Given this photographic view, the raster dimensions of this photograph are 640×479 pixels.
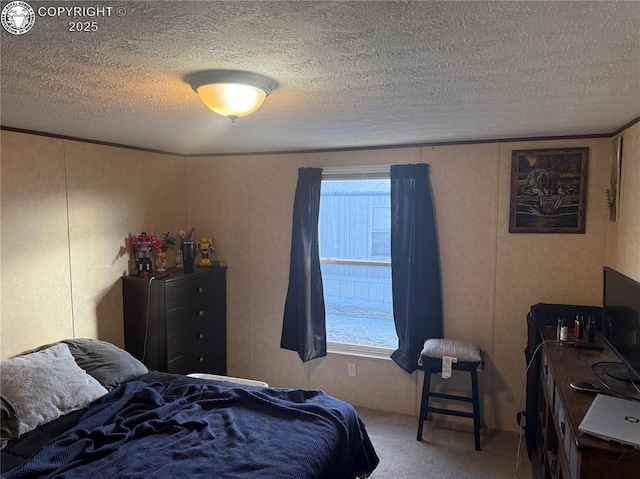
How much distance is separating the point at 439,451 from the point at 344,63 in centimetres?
283

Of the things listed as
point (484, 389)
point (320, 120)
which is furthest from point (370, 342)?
point (320, 120)

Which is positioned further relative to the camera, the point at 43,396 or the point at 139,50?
the point at 43,396

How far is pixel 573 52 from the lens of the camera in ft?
4.50

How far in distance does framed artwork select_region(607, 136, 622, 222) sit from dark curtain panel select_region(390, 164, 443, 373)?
1.20m

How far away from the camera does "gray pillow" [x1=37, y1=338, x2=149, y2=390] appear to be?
9.10 feet

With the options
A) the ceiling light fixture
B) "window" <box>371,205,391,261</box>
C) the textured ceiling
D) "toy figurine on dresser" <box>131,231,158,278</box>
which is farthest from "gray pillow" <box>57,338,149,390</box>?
"window" <box>371,205,391,261</box>

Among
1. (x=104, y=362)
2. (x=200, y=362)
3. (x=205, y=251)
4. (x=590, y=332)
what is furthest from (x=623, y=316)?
(x=205, y=251)

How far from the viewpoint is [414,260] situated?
3.55 metres

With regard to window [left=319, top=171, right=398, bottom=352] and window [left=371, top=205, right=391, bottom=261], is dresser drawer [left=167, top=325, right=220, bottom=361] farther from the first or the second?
window [left=371, top=205, right=391, bottom=261]

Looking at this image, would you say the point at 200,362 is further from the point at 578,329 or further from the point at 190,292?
the point at 578,329

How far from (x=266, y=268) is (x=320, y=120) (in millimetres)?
1959

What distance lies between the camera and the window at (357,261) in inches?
150

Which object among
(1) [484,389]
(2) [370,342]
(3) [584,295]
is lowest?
(1) [484,389]

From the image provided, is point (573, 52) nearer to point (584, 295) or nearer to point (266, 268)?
point (584, 295)
